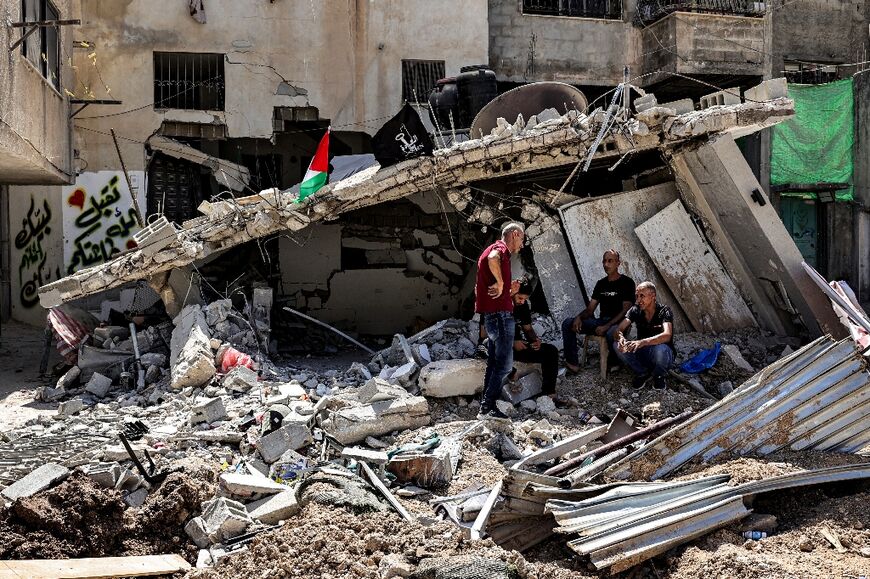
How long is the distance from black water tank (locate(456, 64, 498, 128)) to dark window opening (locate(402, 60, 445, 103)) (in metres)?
2.90

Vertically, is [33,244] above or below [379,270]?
above

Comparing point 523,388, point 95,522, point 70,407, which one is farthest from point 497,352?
point 70,407

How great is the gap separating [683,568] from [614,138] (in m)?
6.05

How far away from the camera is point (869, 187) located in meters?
19.2

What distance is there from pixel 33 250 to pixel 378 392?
11009 mm

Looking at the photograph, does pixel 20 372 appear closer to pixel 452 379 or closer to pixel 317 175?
pixel 317 175

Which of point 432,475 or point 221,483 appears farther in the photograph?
point 432,475

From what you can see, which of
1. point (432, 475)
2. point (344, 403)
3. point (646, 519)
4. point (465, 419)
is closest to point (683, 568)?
point (646, 519)

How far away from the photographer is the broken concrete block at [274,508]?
6.46 meters

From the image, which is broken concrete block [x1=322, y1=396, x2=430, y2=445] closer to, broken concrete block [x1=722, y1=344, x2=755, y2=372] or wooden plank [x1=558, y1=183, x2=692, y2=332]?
wooden plank [x1=558, y1=183, x2=692, y2=332]

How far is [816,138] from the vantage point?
18.3m

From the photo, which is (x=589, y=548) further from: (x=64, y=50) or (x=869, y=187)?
(x=869, y=187)

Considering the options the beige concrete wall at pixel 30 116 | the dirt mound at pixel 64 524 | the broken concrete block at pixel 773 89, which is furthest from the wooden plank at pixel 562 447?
the beige concrete wall at pixel 30 116

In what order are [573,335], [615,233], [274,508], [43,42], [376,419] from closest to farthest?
1. [274,508]
2. [376,419]
3. [573,335]
4. [615,233]
5. [43,42]
